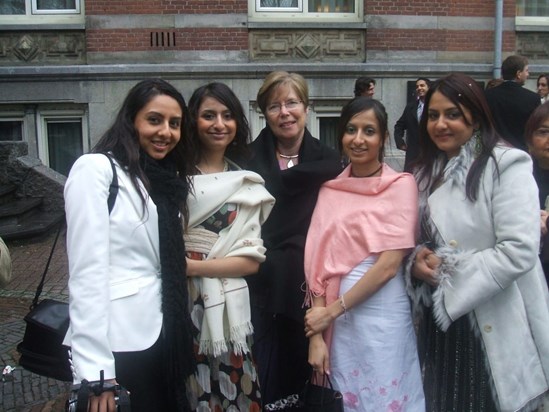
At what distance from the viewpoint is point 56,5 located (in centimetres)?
1080

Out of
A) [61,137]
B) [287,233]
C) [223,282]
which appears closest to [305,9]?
[61,137]

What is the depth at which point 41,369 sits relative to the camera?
2793mm

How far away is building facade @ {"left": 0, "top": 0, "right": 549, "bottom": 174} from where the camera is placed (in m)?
10.3

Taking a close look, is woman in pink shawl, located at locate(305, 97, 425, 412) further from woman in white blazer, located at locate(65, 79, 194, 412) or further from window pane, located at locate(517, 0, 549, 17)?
window pane, located at locate(517, 0, 549, 17)

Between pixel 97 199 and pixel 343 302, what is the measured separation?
3.82 feet

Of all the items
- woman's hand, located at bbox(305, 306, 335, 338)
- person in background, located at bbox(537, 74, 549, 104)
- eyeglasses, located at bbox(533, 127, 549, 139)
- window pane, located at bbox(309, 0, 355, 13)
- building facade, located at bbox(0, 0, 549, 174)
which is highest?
window pane, located at bbox(309, 0, 355, 13)

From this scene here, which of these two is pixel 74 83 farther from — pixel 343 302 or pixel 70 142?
pixel 343 302

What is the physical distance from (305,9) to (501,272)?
9.25 m

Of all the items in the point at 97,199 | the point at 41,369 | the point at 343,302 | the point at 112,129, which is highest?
the point at 112,129

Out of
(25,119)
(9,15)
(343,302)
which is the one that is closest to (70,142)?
(25,119)

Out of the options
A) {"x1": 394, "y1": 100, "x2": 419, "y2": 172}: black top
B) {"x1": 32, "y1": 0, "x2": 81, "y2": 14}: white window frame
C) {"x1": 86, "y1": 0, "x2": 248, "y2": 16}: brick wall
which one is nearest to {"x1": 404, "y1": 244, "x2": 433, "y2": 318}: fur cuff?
{"x1": 394, "y1": 100, "x2": 419, "y2": 172}: black top

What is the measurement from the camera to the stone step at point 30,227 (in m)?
8.12

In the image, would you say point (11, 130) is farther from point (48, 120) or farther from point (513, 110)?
point (513, 110)

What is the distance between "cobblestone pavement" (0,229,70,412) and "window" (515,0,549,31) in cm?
912
